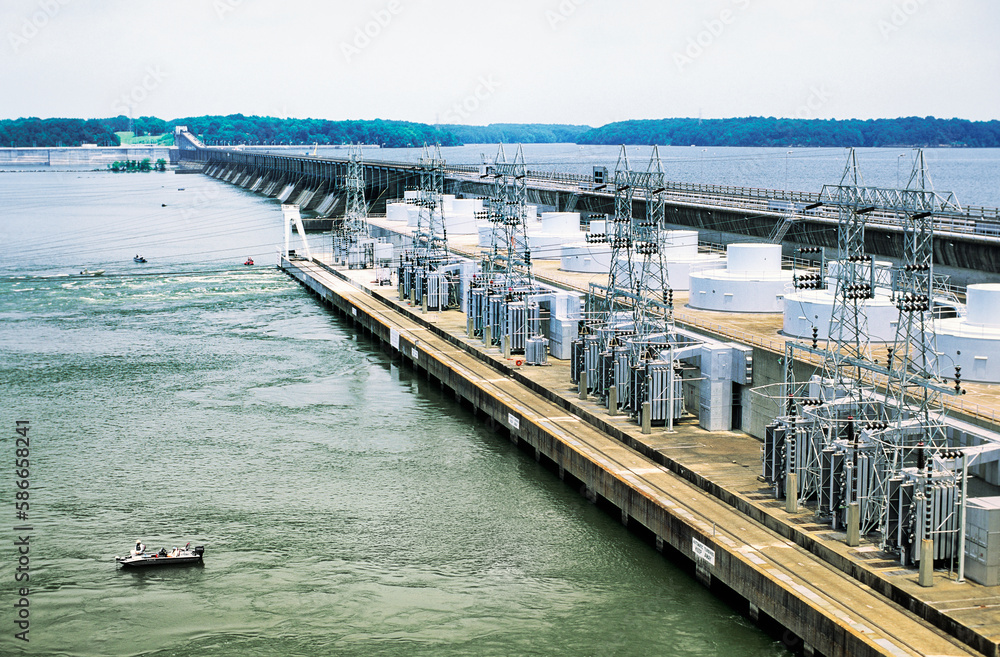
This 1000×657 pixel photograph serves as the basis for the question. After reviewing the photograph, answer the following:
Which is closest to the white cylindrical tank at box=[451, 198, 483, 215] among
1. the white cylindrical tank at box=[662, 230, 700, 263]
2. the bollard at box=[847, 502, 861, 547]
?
the white cylindrical tank at box=[662, 230, 700, 263]

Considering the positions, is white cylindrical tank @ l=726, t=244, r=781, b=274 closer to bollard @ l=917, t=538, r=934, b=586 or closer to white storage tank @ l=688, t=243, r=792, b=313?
white storage tank @ l=688, t=243, r=792, b=313

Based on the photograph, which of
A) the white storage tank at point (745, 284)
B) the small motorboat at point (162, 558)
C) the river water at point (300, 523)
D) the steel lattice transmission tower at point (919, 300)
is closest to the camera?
the steel lattice transmission tower at point (919, 300)

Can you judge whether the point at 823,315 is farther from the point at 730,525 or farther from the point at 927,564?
the point at 927,564

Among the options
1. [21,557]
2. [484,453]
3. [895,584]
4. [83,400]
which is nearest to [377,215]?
[83,400]

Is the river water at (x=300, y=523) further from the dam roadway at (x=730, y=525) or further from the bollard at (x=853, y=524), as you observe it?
the bollard at (x=853, y=524)

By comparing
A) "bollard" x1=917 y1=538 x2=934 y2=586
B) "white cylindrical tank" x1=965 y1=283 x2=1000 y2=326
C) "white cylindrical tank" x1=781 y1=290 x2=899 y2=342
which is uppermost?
"white cylindrical tank" x1=965 y1=283 x2=1000 y2=326

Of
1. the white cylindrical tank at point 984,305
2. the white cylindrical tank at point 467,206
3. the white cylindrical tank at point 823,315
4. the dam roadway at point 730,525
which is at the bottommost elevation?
the dam roadway at point 730,525

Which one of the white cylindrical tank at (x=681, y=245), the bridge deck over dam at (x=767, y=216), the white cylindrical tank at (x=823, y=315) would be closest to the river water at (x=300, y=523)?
the white cylindrical tank at (x=823, y=315)
